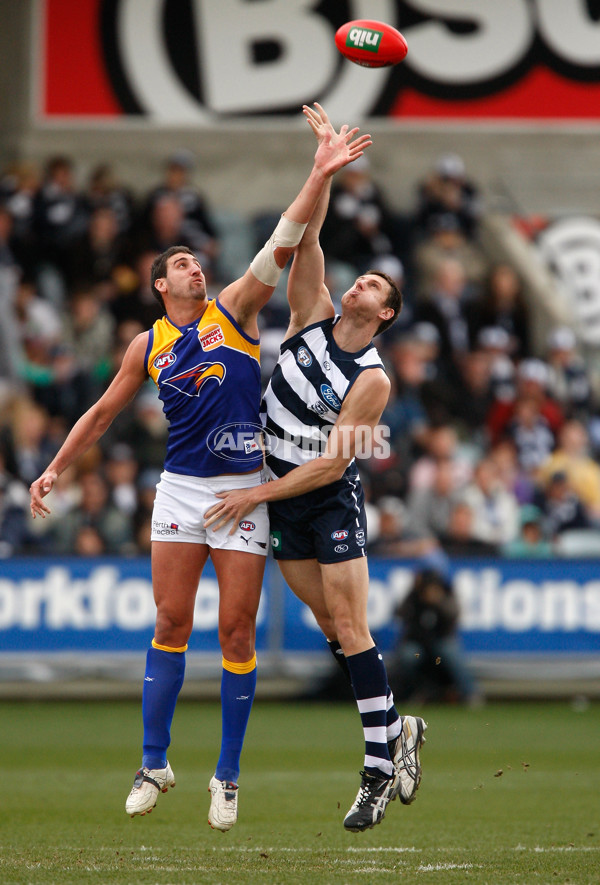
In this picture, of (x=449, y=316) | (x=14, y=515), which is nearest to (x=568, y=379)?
(x=449, y=316)

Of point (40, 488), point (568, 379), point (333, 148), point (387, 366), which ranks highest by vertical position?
A: point (333, 148)

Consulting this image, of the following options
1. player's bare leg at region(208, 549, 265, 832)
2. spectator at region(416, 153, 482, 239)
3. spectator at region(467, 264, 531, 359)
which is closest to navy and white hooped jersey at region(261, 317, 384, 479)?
player's bare leg at region(208, 549, 265, 832)

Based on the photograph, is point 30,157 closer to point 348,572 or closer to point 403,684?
point 403,684

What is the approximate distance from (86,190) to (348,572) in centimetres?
1147

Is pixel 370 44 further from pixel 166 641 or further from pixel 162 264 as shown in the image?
pixel 166 641

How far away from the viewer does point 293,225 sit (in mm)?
6316

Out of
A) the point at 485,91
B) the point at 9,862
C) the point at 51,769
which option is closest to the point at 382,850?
the point at 9,862

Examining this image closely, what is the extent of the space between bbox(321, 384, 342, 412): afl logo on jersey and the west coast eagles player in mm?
331

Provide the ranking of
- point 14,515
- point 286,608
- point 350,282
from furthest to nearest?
1. point 350,282
2. point 14,515
3. point 286,608

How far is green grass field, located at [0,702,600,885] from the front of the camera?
19.1 ft

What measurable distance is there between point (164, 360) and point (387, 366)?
830 cm

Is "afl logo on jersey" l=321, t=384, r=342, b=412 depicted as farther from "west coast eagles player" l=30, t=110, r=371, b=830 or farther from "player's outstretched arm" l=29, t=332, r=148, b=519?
"player's outstretched arm" l=29, t=332, r=148, b=519

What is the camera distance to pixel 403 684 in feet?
39.9

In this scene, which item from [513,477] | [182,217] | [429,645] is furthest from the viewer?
[182,217]
